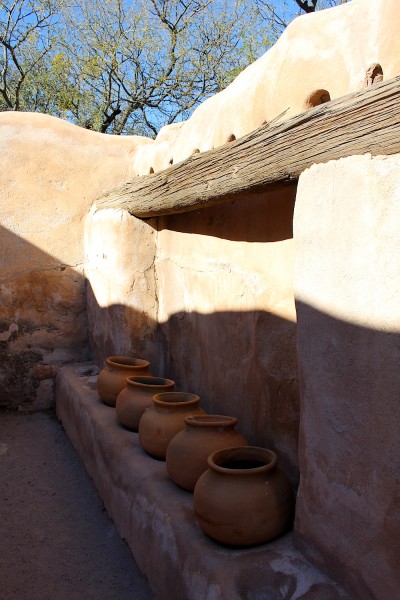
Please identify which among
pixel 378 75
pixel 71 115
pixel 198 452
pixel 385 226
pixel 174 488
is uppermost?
pixel 71 115

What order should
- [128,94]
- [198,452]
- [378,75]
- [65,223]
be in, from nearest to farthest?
[378,75] < [198,452] < [65,223] < [128,94]

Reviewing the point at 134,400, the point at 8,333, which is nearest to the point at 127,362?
the point at 134,400

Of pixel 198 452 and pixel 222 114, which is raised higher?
pixel 222 114

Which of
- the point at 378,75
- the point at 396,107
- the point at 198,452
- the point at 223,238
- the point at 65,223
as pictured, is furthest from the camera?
the point at 65,223

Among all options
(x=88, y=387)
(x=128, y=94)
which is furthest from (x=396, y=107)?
(x=128, y=94)

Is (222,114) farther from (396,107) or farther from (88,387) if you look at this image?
(88,387)

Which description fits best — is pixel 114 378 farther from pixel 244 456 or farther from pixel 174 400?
pixel 244 456

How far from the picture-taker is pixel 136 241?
4.47 meters

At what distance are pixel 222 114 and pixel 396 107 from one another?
191cm

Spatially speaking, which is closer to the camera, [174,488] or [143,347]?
[174,488]

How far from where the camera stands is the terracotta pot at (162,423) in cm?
302

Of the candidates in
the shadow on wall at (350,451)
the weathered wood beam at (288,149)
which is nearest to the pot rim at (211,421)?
the shadow on wall at (350,451)

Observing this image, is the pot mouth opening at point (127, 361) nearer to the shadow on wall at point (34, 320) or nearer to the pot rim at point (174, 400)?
the pot rim at point (174, 400)

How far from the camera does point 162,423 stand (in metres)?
3.05
